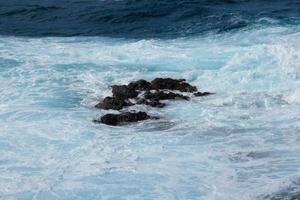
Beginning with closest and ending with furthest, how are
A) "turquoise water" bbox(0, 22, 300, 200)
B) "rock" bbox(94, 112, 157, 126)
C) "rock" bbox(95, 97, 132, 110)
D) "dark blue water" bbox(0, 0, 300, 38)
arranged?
"turquoise water" bbox(0, 22, 300, 200)
"rock" bbox(94, 112, 157, 126)
"rock" bbox(95, 97, 132, 110)
"dark blue water" bbox(0, 0, 300, 38)

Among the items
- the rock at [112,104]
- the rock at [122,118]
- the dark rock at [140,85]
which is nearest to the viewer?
the rock at [122,118]

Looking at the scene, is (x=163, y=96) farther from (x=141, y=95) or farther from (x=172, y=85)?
(x=172, y=85)

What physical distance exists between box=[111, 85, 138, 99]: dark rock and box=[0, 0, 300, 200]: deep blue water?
0.46 m

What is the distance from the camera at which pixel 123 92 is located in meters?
12.7

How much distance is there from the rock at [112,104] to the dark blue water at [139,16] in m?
7.61

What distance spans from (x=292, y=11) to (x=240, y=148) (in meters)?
13.4

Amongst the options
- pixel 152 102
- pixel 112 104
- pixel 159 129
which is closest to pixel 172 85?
pixel 152 102

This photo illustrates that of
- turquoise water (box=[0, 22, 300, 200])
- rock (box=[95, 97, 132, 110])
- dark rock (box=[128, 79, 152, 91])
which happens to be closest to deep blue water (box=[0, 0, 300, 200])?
turquoise water (box=[0, 22, 300, 200])

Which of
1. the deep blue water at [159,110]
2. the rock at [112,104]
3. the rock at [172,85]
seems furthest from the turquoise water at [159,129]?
the rock at [172,85]

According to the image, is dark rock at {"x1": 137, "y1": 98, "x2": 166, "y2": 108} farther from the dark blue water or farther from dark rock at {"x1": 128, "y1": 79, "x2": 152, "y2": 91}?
the dark blue water

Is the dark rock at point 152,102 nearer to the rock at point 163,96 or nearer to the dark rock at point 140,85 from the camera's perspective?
the rock at point 163,96

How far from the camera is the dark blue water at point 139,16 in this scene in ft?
66.5

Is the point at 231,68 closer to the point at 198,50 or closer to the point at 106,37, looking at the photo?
the point at 198,50

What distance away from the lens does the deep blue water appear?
27.5 ft
